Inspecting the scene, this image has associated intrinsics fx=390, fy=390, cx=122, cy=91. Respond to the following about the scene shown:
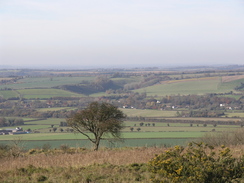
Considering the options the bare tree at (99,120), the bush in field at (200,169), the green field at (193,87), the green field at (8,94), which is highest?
the bush in field at (200,169)

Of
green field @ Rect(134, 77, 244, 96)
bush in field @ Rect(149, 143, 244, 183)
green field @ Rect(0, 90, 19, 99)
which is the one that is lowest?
green field @ Rect(0, 90, 19, 99)

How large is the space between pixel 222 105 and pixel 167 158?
246ft

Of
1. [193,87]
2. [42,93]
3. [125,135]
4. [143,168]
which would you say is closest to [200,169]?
[143,168]

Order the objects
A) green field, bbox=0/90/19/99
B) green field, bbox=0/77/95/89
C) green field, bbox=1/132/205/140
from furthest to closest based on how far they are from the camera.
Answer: green field, bbox=0/77/95/89 → green field, bbox=0/90/19/99 → green field, bbox=1/132/205/140

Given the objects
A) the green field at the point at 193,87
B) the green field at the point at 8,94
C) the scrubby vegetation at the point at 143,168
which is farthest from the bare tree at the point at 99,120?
the green field at the point at 193,87

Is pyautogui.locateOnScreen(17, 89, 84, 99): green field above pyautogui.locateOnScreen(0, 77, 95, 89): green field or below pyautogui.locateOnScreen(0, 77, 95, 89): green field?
below

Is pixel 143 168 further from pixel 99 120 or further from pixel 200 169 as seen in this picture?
pixel 99 120

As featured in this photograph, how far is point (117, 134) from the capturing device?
20766 mm

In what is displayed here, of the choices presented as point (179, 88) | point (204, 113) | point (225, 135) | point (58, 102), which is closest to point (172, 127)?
point (204, 113)

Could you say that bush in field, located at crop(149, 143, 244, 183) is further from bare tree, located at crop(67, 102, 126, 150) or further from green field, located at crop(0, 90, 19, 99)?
green field, located at crop(0, 90, 19, 99)

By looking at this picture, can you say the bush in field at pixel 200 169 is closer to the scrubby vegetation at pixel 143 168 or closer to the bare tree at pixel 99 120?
the scrubby vegetation at pixel 143 168

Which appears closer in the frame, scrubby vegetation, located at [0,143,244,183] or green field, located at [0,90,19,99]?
scrubby vegetation, located at [0,143,244,183]

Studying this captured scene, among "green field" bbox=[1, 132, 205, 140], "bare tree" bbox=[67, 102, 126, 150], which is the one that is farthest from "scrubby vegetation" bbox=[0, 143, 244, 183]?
"green field" bbox=[1, 132, 205, 140]

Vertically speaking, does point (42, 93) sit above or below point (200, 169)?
below
